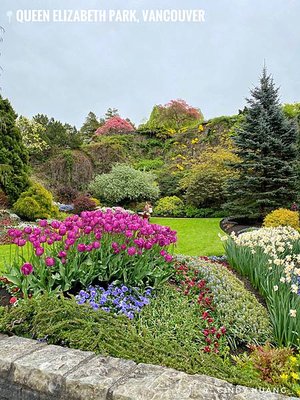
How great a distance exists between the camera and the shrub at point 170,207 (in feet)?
44.4

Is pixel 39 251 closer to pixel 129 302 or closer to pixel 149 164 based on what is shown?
pixel 129 302

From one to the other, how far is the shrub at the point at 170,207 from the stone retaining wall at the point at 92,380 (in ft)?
38.5

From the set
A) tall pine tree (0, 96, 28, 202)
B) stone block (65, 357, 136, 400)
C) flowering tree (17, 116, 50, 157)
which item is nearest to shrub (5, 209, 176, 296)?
stone block (65, 357, 136, 400)

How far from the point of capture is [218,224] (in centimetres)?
1071

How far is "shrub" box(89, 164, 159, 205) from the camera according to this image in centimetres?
1450

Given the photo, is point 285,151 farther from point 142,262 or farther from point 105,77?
point 142,262

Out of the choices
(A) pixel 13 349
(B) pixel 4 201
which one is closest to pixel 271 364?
(A) pixel 13 349

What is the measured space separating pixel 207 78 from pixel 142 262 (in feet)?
36.0

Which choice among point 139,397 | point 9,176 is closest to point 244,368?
point 139,397

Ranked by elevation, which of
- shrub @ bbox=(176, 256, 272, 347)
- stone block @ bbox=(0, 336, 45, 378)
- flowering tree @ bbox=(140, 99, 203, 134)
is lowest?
shrub @ bbox=(176, 256, 272, 347)

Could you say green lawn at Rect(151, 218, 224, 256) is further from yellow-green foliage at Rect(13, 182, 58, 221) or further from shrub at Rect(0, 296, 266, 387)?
shrub at Rect(0, 296, 266, 387)

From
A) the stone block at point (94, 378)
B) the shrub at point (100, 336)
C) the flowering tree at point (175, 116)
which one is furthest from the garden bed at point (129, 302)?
the flowering tree at point (175, 116)

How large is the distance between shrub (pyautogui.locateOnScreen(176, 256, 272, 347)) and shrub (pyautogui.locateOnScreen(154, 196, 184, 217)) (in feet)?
31.7

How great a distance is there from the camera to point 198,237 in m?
8.30
